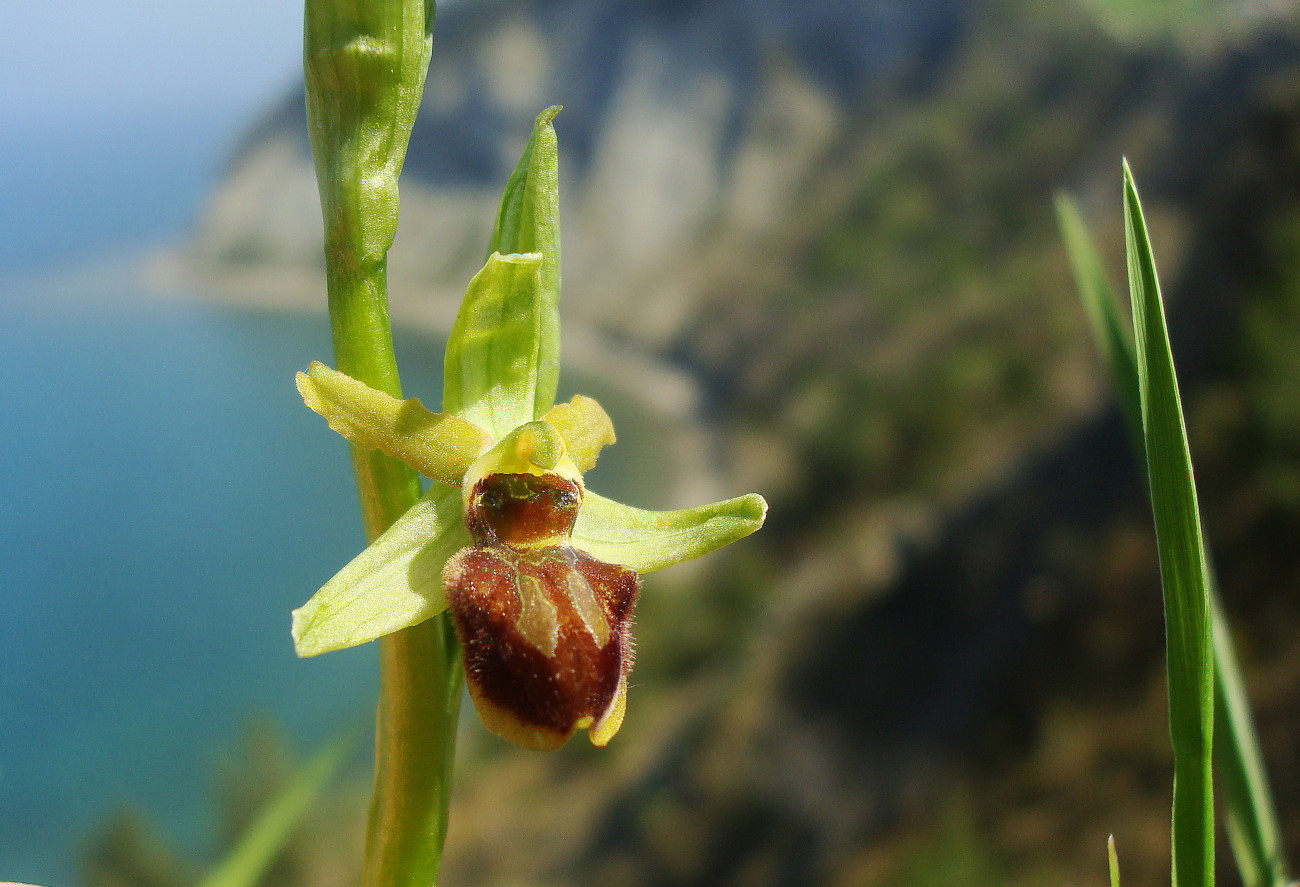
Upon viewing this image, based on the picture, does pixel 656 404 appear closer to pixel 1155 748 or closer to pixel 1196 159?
pixel 1196 159

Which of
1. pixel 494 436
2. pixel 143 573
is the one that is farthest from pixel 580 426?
pixel 143 573

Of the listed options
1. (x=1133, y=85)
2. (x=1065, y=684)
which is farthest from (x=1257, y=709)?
(x=1133, y=85)

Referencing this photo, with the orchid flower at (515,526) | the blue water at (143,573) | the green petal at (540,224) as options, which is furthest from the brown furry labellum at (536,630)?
the blue water at (143,573)

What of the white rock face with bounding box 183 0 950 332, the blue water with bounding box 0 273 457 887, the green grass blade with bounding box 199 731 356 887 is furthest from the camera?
the white rock face with bounding box 183 0 950 332

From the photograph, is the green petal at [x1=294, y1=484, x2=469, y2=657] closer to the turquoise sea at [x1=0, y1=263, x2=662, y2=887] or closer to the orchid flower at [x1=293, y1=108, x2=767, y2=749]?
the orchid flower at [x1=293, y1=108, x2=767, y2=749]

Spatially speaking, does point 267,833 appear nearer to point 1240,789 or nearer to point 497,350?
point 497,350

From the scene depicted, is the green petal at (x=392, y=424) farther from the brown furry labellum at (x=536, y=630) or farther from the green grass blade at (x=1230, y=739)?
the green grass blade at (x=1230, y=739)

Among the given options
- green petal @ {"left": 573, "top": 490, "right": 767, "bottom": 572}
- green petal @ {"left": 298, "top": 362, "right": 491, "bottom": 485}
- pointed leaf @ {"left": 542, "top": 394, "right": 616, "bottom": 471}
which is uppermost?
pointed leaf @ {"left": 542, "top": 394, "right": 616, "bottom": 471}

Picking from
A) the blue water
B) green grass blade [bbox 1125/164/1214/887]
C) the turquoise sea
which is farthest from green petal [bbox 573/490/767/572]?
the blue water
